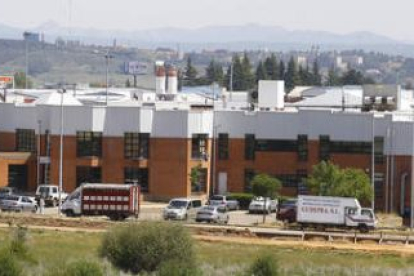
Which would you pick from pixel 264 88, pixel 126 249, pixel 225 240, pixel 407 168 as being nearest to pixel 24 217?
pixel 225 240

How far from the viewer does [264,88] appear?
107m

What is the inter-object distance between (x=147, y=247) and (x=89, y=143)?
47.4 meters

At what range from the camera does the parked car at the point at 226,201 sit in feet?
283

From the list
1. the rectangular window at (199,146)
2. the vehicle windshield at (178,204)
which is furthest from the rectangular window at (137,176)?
the vehicle windshield at (178,204)

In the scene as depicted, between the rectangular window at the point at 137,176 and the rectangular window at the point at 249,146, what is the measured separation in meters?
7.25

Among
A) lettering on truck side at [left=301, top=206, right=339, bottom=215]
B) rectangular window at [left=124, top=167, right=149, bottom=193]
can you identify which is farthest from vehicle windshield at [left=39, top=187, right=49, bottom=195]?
lettering on truck side at [left=301, top=206, right=339, bottom=215]

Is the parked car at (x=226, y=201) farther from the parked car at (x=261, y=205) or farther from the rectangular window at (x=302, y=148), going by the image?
the rectangular window at (x=302, y=148)

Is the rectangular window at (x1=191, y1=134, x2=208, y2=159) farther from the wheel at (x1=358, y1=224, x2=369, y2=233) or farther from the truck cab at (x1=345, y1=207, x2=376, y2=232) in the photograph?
the wheel at (x1=358, y1=224, x2=369, y2=233)

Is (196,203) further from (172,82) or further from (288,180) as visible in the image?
(172,82)

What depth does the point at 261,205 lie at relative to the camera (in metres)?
86.2

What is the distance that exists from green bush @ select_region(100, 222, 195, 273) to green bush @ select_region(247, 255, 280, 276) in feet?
11.0

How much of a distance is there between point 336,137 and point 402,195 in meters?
6.36

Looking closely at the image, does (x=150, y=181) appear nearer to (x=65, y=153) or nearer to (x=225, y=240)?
(x=65, y=153)

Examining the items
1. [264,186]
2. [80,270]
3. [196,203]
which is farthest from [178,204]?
[80,270]
